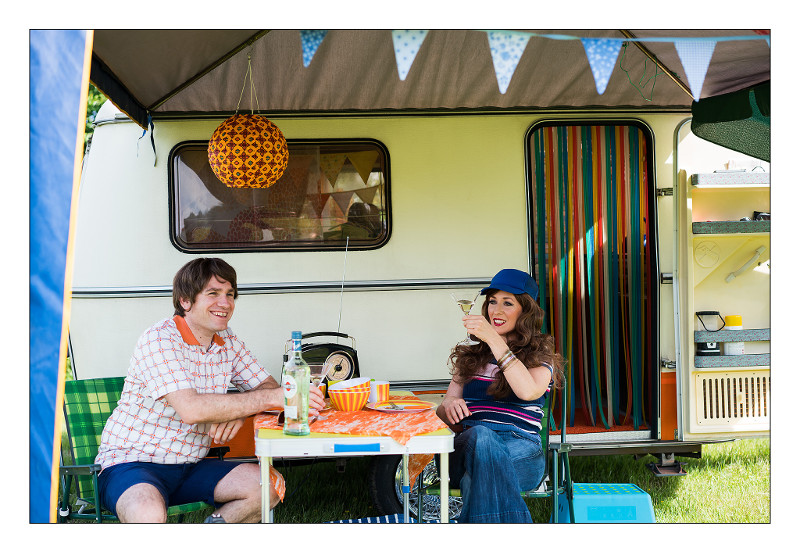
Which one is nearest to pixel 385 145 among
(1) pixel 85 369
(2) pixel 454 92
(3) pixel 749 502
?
(2) pixel 454 92

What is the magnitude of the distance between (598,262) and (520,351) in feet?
5.79

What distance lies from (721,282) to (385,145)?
215 cm

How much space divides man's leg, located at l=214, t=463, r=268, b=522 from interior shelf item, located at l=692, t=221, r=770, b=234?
275 cm

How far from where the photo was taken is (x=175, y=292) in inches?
117

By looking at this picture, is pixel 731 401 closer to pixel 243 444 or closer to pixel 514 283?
pixel 514 283

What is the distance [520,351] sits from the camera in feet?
9.90

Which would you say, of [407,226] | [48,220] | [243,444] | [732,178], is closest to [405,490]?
[243,444]

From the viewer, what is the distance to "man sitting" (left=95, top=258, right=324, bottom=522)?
2701 mm

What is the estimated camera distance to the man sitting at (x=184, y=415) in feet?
8.86

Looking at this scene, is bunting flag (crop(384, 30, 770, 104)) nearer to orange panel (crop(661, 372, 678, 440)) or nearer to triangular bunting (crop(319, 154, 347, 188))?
triangular bunting (crop(319, 154, 347, 188))

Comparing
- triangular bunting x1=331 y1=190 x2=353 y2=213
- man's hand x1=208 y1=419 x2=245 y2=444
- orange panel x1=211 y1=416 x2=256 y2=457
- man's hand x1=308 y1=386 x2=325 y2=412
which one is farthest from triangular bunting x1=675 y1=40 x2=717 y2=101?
orange panel x1=211 y1=416 x2=256 y2=457

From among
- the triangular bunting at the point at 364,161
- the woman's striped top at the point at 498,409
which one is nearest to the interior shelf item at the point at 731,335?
the woman's striped top at the point at 498,409

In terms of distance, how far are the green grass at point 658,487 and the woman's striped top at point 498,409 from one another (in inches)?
48.7

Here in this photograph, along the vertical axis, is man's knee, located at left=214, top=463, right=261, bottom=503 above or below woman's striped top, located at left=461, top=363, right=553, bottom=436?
below
